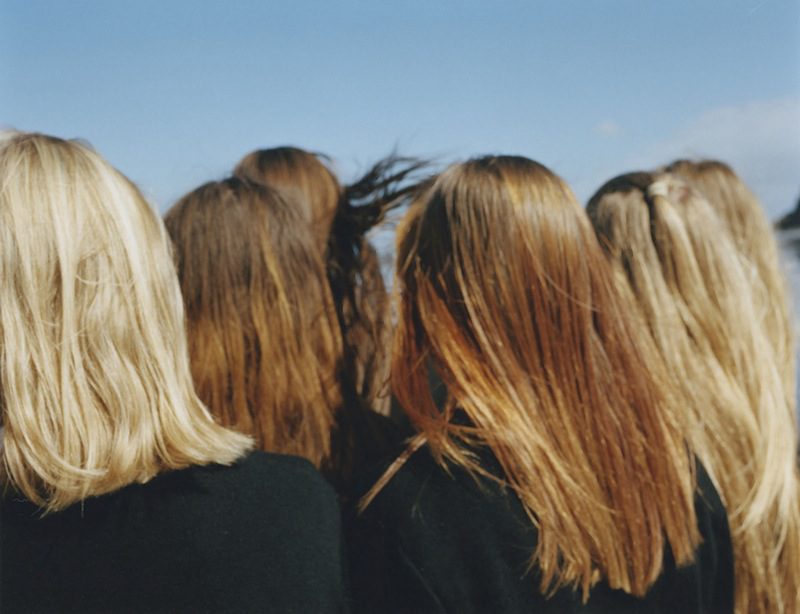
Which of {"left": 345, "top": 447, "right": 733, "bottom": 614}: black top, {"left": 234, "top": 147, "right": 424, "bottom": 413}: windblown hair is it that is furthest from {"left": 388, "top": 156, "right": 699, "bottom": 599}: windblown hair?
{"left": 234, "top": 147, "right": 424, "bottom": 413}: windblown hair

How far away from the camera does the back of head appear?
107 inches

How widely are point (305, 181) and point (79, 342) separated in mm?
1325

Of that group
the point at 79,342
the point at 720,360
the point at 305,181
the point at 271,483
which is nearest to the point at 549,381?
the point at 271,483

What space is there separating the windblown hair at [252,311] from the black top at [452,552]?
1.96 ft

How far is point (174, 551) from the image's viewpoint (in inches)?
60.6

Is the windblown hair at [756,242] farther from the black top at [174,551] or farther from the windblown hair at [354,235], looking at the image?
the black top at [174,551]

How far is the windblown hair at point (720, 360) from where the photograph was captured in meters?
2.18

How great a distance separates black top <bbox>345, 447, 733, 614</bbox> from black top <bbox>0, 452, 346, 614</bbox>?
0.44 feet

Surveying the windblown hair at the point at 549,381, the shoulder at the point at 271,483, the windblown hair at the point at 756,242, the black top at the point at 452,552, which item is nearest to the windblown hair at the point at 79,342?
the shoulder at the point at 271,483

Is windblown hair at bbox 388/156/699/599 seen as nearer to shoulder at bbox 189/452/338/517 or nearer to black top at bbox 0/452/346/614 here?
shoulder at bbox 189/452/338/517

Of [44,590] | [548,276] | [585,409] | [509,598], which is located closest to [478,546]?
[509,598]

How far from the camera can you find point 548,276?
172 cm

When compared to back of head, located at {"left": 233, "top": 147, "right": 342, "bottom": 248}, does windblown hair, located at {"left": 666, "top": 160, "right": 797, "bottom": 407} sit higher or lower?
lower

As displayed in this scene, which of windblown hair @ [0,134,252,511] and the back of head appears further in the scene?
the back of head
